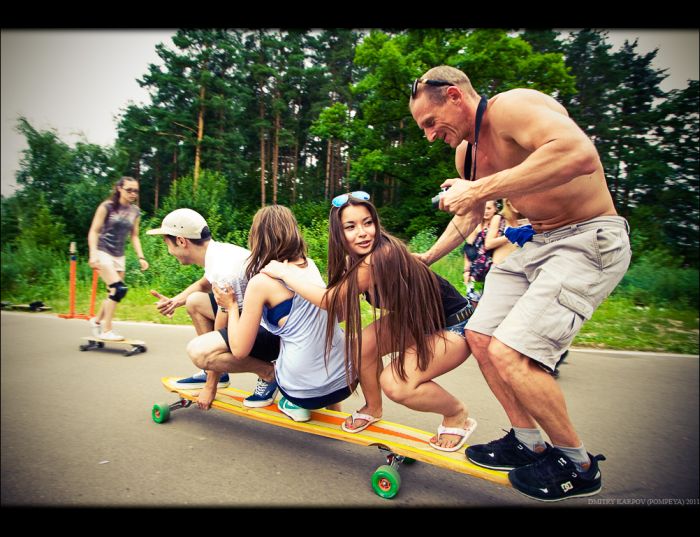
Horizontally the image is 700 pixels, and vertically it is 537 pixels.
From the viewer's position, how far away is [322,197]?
11.2ft

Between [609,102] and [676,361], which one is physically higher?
[609,102]

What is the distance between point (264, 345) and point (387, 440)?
1.12 m

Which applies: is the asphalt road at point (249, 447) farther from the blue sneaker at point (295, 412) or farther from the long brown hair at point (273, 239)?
the long brown hair at point (273, 239)

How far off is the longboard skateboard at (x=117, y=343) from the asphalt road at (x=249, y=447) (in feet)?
1.66

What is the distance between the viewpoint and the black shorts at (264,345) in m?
2.85

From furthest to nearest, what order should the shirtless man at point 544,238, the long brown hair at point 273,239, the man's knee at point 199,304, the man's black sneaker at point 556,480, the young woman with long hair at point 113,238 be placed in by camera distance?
the young woman with long hair at point 113,238, the man's knee at point 199,304, the long brown hair at point 273,239, the man's black sneaker at point 556,480, the shirtless man at point 544,238

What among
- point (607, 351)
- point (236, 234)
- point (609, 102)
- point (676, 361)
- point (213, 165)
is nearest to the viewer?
point (236, 234)

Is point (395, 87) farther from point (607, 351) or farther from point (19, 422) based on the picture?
point (19, 422)

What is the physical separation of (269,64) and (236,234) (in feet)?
9.03

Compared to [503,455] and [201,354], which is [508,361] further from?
[201,354]

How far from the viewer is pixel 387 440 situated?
2195 mm

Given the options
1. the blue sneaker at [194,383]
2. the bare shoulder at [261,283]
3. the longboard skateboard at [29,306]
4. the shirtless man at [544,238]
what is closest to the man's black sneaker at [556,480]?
the shirtless man at [544,238]
